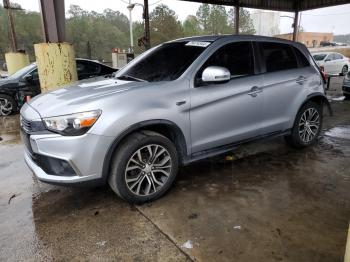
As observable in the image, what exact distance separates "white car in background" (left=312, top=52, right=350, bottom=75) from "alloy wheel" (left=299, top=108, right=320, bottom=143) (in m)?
13.6

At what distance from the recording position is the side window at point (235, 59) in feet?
12.8

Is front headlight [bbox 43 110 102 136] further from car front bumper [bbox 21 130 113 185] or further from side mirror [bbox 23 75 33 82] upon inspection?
side mirror [bbox 23 75 33 82]

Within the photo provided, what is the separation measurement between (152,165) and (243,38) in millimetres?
2145

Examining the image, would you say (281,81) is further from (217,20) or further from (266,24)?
(266,24)

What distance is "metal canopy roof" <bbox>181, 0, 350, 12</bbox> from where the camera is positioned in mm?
14086

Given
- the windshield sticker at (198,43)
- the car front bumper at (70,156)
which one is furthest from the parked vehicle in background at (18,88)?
the car front bumper at (70,156)

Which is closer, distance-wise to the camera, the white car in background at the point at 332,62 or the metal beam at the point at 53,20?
the metal beam at the point at 53,20

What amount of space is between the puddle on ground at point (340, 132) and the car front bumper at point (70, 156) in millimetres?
4635

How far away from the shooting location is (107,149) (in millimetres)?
3092

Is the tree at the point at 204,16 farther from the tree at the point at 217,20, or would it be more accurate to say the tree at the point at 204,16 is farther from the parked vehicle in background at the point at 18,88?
the parked vehicle in background at the point at 18,88

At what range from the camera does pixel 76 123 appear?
2.98m

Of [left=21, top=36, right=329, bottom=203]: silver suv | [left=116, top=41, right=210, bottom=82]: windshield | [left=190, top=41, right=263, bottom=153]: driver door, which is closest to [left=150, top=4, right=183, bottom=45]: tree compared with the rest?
[left=116, top=41, right=210, bottom=82]: windshield

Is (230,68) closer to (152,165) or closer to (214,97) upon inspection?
(214,97)

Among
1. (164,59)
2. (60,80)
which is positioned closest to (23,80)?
(60,80)
